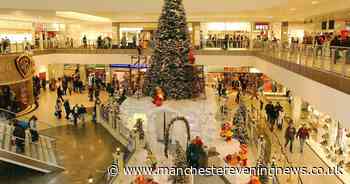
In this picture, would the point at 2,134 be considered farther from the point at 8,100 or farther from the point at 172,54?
the point at 8,100

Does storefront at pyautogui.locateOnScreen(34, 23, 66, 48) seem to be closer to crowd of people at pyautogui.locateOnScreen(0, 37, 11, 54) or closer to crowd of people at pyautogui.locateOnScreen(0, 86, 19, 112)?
crowd of people at pyautogui.locateOnScreen(0, 37, 11, 54)

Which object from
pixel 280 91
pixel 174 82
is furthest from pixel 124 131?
pixel 280 91

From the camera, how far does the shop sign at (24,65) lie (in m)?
18.7

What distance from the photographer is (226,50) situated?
73.4 ft

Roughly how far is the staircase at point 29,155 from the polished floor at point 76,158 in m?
0.29

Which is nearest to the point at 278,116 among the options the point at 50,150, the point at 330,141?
the point at 330,141

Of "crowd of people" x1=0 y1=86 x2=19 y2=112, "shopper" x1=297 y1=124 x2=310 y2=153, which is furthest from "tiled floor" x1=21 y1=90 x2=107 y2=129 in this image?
"shopper" x1=297 y1=124 x2=310 y2=153

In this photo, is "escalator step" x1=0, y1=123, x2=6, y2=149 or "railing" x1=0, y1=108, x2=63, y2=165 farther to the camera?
"railing" x1=0, y1=108, x2=63, y2=165

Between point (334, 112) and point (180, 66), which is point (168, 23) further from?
point (334, 112)

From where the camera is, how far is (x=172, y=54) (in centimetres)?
1366

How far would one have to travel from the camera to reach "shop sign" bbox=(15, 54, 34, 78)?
61.3 ft

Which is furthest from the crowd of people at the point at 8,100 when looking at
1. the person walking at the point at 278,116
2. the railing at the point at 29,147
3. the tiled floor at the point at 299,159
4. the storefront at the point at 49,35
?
the person walking at the point at 278,116

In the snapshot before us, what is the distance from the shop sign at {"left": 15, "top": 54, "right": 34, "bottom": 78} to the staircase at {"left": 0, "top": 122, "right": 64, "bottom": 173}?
607cm

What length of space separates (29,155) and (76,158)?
161cm
